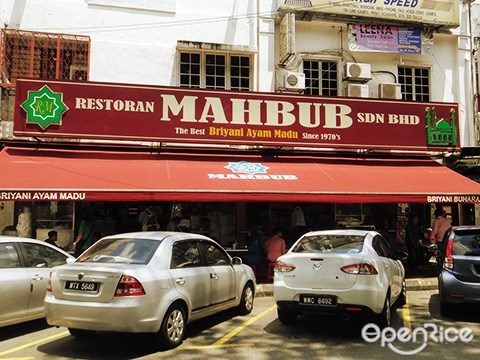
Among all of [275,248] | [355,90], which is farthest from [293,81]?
[275,248]

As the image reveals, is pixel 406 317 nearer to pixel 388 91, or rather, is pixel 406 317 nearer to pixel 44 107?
→ pixel 388 91

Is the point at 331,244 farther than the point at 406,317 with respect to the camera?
No

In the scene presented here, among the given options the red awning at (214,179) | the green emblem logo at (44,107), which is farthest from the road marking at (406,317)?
the green emblem logo at (44,107)

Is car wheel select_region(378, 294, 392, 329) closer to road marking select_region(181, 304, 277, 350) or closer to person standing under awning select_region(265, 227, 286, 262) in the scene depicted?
road marking select_region(181, 304, 277, 350)

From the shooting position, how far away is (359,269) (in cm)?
648

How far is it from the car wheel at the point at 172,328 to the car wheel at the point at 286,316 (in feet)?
5.44

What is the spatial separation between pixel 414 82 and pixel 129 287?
42.0 ft

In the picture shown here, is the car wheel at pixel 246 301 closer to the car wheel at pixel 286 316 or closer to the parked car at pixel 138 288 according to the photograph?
the parked car at pixel 138 288

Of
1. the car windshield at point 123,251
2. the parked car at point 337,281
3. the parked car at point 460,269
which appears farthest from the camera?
the parked car at point 460,269

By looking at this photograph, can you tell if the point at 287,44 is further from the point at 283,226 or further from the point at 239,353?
the point at 239,353

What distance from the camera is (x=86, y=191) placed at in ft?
32.4

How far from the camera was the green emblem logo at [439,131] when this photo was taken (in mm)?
13812

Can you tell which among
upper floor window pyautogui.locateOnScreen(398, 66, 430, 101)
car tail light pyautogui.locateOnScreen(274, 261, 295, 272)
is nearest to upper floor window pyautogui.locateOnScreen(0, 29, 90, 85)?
car tail light pyautogui.locateOnScreen(274, 261, 295, 272)

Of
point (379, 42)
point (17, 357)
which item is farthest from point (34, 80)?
point (379, 42)
